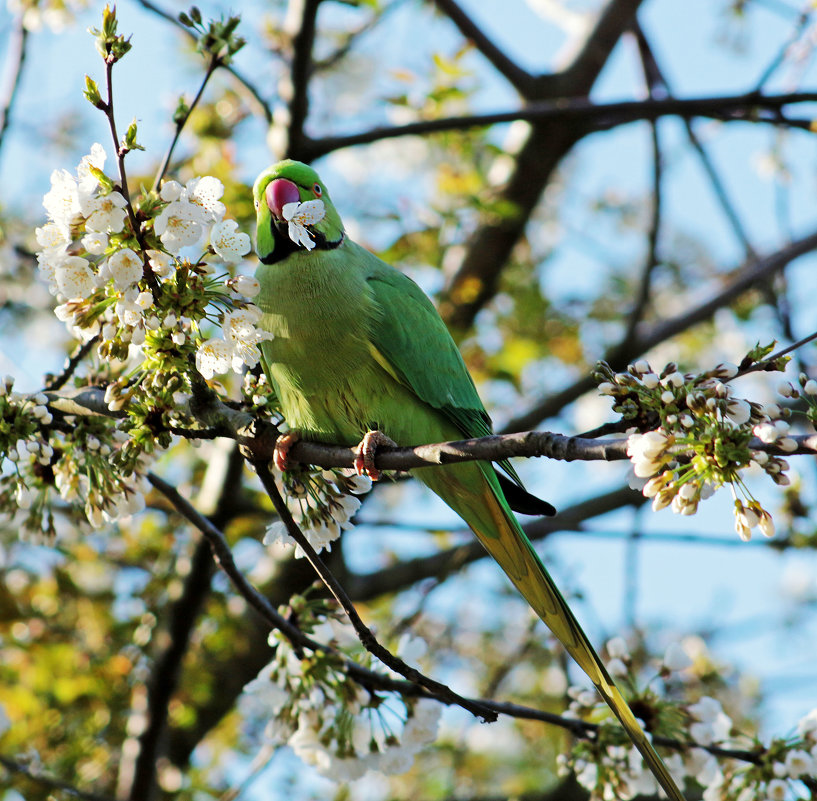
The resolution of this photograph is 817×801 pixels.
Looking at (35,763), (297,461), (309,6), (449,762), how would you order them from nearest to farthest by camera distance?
(297,461)
(35,763)
(309,6)
(449,762)

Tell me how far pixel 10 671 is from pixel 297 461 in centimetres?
334

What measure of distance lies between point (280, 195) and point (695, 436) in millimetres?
1736

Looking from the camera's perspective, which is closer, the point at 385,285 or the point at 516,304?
the point at 385,285

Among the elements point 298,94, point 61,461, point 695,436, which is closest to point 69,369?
point 61,461

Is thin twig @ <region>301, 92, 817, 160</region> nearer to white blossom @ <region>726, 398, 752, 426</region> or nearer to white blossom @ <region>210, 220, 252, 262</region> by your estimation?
white blossom @ <region>210, 220, 252, 262</region>

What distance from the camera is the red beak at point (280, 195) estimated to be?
2934mm

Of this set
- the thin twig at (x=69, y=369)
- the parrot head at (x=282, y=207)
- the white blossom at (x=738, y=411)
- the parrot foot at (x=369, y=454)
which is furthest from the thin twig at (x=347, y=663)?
the white blossom at (x=738, y=411)

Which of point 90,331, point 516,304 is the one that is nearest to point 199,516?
point 90,331

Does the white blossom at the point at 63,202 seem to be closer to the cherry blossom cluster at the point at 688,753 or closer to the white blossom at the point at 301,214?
the white blossom at the point at 301,214

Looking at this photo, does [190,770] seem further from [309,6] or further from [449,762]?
[309,6]

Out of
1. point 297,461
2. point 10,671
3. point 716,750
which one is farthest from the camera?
point 10,671

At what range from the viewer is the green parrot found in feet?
9.30

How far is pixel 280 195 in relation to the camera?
2934 mm

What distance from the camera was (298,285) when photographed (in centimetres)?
287
